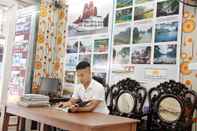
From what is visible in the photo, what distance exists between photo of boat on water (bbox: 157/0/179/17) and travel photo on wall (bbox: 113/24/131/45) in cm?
55

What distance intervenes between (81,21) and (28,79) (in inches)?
58.9

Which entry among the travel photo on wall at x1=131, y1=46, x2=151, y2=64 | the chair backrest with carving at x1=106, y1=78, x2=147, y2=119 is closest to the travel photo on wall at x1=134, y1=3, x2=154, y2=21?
the travel photo on wall at x1=131, y1=46, x2=151, y2=64

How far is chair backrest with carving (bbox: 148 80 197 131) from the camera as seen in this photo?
2951mm

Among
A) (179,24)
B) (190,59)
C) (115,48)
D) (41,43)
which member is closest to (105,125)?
(190,59)

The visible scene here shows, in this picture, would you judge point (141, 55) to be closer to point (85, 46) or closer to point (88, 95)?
point (88, 95)

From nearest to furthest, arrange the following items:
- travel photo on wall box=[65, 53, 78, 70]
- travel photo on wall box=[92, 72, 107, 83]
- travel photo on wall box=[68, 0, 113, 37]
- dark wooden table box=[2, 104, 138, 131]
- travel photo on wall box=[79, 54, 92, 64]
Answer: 1. dark wooden table box=[2, 104, 138, 131]
2. travel photo on wall box=[92, 72, 107, 83]
3. travel photo on wall box=[68, 0, 113, 37]
4. travel photo on wall box=[79, 54, 92, 64]
5. travel photo on wall box=[65, 53, 78, 70]

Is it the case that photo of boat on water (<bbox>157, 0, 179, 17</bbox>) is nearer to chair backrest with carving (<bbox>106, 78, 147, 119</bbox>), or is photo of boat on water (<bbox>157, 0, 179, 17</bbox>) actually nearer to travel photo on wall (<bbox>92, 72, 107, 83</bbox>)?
chair backrest with carving (<bbox>106, 78, 147, 119</bbox>)

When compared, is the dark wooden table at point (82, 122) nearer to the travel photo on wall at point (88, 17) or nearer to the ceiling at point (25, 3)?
the travel photo on wall at point (88, 17)

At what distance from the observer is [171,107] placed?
3.11 m

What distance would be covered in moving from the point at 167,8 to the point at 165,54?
62cm

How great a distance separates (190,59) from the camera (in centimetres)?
315

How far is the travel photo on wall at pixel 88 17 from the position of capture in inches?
167

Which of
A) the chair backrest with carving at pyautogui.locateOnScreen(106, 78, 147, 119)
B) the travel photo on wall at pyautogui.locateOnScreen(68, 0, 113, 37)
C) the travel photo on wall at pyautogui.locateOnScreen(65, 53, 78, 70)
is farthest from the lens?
the travel photo on wall at pyautogui.locateOnScreen(65, 53, 78, 70)

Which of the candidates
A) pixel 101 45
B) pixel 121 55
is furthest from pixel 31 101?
pixel 101 45
